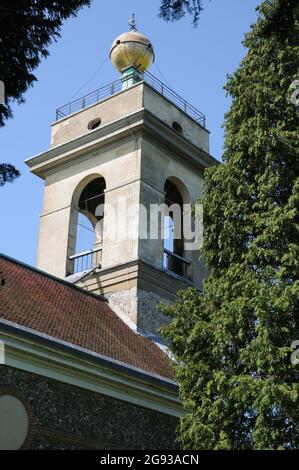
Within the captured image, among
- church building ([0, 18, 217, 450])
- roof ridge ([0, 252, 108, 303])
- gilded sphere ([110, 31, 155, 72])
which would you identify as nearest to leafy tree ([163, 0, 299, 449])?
church building ([0, 18, 217, 450])

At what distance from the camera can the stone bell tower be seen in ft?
67.8

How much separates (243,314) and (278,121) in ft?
12.3

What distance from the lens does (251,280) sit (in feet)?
40.3

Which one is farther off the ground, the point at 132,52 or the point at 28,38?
the point at 132,52

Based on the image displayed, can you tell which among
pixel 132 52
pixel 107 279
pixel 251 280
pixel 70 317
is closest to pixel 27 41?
pixel 251 280

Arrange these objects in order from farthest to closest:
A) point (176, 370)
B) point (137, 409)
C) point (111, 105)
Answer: point (111, 105) → point (137, 409) → point (176, 370)

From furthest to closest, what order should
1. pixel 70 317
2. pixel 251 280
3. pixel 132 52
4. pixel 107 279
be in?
1. pixel 132 52
2. pixel 107 279
3. pixel 70 317
4. pixel 251 280

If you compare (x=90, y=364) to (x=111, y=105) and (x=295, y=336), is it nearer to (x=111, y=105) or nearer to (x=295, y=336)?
(x=295, y=336)

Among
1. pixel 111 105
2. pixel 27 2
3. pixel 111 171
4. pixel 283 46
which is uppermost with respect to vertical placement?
pixel 111 105

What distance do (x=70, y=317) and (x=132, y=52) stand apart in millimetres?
11164

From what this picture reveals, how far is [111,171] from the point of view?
22.5 m

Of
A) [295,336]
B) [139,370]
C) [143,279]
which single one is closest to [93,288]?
[143,279]

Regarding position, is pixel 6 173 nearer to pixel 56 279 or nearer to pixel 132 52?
pixel 56 279

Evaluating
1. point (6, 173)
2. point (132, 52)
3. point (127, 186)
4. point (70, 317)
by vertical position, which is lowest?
point (6, 173)
